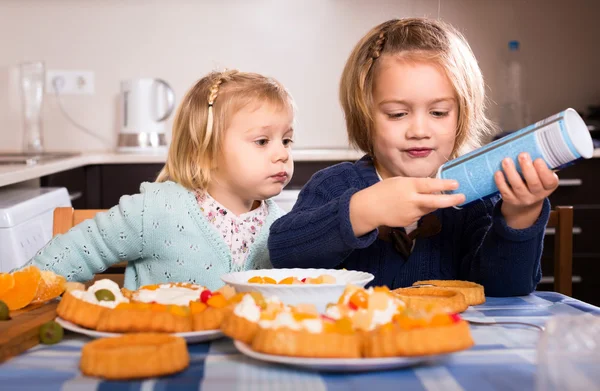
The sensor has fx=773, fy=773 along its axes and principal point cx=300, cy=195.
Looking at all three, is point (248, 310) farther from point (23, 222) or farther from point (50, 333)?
point (23, 222)

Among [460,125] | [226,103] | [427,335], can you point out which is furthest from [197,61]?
[427,335]

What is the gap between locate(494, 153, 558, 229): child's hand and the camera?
0.84 meters

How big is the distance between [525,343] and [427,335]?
17cm

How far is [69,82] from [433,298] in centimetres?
268

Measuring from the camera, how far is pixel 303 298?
0.81 m

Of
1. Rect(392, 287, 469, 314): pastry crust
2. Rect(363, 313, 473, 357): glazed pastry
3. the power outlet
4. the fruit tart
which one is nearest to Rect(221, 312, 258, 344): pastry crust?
the fruit tart

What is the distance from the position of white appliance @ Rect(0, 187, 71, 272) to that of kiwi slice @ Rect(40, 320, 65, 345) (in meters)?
1.02

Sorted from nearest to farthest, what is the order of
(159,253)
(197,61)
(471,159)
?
1. (471,159)
2. (159,253)
3. (197,61)

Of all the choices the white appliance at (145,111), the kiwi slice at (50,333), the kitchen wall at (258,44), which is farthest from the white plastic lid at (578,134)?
the kitchen wall at (258,44)

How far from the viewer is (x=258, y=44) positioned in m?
3.30

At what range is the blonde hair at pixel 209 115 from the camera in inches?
56.8

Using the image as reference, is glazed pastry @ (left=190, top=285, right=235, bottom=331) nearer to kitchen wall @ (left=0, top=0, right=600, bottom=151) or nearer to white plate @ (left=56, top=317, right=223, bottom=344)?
white plate @ (left=56, top=317, right=223, bottom=344)

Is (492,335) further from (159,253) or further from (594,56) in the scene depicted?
(594,56)

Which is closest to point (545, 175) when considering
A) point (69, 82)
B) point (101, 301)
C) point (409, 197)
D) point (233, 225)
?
point (409, 197)
